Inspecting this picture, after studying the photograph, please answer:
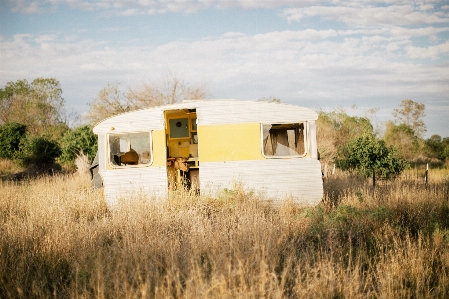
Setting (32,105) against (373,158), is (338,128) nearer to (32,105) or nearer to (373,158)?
(373,158)

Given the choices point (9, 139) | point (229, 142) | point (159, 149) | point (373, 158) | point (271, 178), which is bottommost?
point (271, 178)

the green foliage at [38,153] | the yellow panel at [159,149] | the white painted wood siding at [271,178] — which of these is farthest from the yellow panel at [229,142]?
the green foliage at [38,153]

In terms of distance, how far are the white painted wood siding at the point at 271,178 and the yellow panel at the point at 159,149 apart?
99 cm

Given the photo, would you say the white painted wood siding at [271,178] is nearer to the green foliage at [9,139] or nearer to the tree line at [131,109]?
the tree line at [131,109]

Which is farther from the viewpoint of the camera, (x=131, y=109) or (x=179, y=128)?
(x=131, y=109)

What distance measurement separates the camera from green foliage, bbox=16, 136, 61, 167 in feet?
74.6

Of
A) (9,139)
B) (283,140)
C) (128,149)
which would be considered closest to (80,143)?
(9,139)

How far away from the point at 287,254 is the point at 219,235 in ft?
3.42

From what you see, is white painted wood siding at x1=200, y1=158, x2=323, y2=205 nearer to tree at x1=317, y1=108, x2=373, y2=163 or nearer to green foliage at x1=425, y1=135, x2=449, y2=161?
tree at x1=317, y1=108, x2=373, y2=163

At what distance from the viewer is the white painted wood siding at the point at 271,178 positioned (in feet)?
29.9

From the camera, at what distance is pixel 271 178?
30.3 ft

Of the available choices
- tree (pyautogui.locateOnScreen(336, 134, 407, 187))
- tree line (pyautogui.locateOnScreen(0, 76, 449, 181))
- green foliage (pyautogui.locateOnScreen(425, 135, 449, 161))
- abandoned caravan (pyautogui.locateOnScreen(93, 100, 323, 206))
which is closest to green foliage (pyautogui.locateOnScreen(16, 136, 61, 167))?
tree line (pyautogui.locateOnScreen(0, 76, 449, 181))

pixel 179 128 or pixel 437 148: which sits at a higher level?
pixel 179 128

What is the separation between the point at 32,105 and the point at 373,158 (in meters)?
30.3
